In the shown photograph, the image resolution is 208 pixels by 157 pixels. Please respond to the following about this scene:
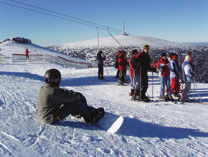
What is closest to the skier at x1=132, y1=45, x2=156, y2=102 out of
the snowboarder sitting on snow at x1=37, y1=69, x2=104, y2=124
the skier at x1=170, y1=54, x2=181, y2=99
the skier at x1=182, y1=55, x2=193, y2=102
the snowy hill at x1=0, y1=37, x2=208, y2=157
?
the skier at x1=170, y1=54, x2=181, y2=99

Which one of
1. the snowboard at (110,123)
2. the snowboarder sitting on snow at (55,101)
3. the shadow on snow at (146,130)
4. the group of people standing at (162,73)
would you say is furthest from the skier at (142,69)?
the snowboarder sitting on snow at (55,101)

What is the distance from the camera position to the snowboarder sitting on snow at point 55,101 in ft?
11.0

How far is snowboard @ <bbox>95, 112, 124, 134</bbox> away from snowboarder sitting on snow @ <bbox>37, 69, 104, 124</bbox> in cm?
34

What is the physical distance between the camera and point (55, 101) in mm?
3357

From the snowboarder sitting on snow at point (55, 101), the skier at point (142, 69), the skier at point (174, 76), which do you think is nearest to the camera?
the snowboarder sitting on snow at point (55, 101)

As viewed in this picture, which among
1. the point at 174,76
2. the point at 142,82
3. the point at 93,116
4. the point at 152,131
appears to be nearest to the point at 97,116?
the point at 93,116

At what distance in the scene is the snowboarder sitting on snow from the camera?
334cm

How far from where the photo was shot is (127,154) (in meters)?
2.93

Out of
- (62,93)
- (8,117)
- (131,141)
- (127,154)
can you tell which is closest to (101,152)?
(127,154)

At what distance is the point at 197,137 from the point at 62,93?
10.4 feet

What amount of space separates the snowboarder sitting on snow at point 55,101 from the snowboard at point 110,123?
34 centimetres

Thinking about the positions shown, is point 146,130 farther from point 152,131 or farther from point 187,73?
point 187,73

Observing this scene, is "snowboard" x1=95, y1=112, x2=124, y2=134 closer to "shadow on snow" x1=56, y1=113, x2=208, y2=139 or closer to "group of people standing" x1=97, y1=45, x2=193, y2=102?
"shadow on snow" x1=56, y1=113, x2=208, y2=139

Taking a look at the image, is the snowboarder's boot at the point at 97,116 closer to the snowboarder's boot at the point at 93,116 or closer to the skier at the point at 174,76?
the snowboarder's boot at the point at 93,116
